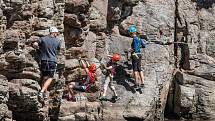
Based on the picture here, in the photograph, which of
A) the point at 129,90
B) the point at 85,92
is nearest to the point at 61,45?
the point at 85,92

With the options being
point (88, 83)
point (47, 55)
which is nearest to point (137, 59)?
point (88, 83)

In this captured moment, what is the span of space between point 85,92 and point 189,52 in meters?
7.54

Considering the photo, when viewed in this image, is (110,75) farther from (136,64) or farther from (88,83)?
(136,64)

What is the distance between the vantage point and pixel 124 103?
22.8m

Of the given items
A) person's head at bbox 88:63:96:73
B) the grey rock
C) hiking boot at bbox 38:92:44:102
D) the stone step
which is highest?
person's head at bbox 88:63:96:73

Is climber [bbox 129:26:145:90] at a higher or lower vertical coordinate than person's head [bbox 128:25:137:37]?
lower

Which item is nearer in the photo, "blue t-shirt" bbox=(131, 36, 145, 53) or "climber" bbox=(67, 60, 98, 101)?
"climber" bbox=(67, 60, 98, 101)

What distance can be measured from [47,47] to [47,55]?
287 mm

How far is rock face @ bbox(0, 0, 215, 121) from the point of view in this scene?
56.2ft

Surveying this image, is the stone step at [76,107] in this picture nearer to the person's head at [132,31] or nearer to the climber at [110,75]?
the climber at [110,75]

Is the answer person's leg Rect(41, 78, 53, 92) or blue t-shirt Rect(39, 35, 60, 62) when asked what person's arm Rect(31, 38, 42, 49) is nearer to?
blue t-shirt Rect(39, 35, 60, 62)

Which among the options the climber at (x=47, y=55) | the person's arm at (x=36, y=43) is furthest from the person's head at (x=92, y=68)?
the person's arm at (x=36, y=43)

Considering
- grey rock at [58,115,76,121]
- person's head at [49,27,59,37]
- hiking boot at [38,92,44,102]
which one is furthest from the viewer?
grey rock at [58,115,76,121]

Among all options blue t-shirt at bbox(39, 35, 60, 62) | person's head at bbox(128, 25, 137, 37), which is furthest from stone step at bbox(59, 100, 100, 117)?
person's head at bbox(128, 25, 137, 37)
